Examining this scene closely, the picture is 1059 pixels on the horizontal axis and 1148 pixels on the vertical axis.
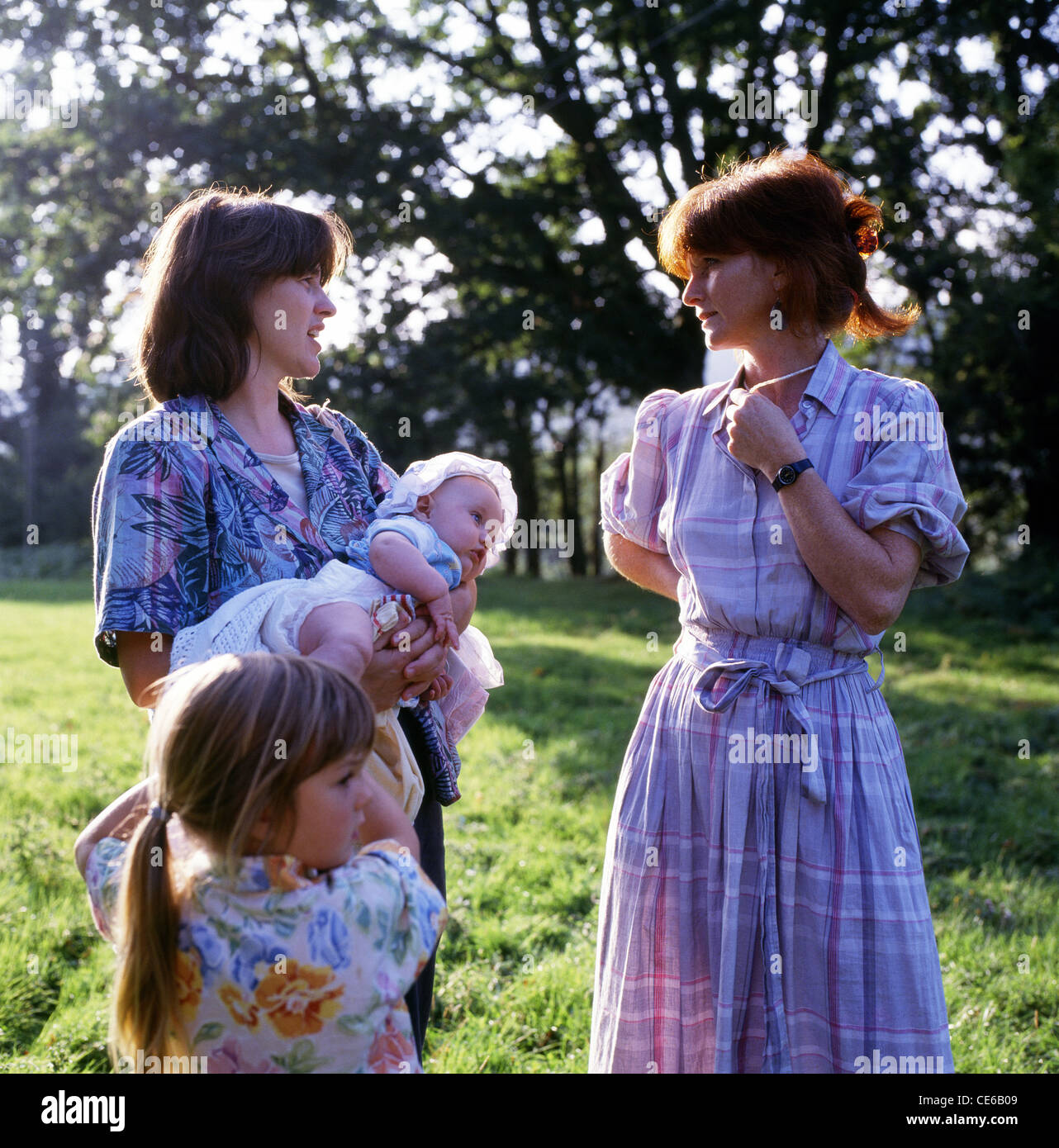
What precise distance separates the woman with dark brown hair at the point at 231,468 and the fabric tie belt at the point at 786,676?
0.55 metres

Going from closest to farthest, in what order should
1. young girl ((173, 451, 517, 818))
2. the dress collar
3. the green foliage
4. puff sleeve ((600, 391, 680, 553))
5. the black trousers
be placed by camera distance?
1. young girl ((173, 451, 517, 818))
2. the dress collar
3. the black trousers
4. puff sleeve ((600, 391, 680, 553))
5. the green foliage

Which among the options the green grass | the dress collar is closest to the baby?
the dress collar

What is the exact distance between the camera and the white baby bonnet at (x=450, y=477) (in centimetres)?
217

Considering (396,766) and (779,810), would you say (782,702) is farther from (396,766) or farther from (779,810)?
(396,766)

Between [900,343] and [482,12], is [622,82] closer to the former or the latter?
[482,12]

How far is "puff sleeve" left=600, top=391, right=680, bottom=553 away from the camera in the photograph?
2350mm

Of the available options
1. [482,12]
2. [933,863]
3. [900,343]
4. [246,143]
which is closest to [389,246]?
[246,143]

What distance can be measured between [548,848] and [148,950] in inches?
126

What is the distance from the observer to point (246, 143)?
1357 cm

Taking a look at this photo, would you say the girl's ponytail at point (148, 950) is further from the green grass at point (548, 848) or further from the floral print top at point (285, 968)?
the green grass at point (548, 848)

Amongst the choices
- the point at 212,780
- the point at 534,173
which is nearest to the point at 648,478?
the point at 212,780

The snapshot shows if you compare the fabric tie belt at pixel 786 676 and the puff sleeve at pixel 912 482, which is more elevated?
the puff sleeve at pixel 912 482

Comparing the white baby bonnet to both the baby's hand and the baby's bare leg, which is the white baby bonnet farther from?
the baby's bare leg

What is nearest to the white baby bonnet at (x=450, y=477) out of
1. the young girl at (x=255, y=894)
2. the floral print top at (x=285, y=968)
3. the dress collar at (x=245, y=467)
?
the dress collar at (x=245, y=467)
